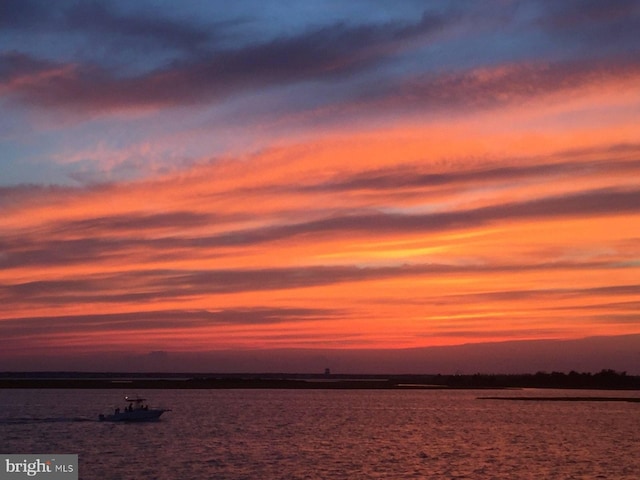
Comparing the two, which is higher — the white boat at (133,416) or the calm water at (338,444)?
the white boat at (133,416)

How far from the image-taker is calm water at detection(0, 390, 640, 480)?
59156mm

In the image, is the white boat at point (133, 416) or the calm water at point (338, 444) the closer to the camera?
the calm water at point (338, 444)

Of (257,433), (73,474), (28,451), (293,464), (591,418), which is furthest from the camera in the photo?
(591,418)

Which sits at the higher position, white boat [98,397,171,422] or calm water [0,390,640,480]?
white boat [98,397,171,422]

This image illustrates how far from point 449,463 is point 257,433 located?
1157 inches

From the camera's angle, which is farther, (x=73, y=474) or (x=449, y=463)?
(x=449, y=463)

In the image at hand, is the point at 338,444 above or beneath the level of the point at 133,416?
beneath

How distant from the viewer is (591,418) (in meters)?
117

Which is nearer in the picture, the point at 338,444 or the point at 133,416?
the point at 338,444

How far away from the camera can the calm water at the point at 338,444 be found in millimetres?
59156

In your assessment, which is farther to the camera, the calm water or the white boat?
the white boat

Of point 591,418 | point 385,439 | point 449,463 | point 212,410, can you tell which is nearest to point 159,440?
point 385,439

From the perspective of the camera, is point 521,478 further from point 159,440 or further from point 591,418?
point 591,418

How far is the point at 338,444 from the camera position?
7662 centimetres
